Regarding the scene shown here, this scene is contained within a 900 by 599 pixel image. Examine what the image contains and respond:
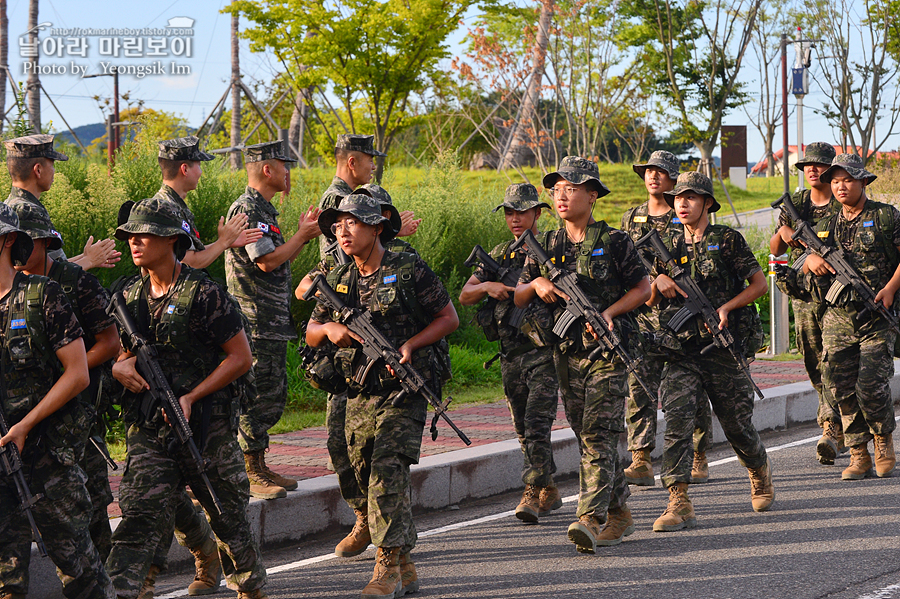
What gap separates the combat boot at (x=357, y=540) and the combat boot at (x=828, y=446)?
412 centimetres

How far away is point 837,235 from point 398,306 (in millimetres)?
4389

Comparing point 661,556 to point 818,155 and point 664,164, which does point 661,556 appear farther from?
point 818,155

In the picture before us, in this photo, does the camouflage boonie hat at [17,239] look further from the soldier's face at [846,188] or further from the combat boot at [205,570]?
the soldier's face at [846,188]

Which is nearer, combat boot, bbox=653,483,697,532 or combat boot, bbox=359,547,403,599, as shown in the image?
combat boot, bbox=359,547,403,599

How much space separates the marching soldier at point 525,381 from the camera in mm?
6426

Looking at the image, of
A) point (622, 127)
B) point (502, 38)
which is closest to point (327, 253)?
point (502, 38)

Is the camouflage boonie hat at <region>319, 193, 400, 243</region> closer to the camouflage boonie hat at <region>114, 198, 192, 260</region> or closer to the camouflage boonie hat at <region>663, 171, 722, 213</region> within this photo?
the camouflage boonie hat at <region>114, 198, 192, 260</region>

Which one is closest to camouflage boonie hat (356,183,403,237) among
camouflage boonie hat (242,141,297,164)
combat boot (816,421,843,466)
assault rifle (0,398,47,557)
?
camouflage boonie hat (242,141,297,164)

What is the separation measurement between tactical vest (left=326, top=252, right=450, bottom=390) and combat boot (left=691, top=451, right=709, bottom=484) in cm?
314

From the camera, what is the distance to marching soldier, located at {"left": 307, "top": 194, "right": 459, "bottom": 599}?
4965 millimetres

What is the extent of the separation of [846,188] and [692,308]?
2.06 m

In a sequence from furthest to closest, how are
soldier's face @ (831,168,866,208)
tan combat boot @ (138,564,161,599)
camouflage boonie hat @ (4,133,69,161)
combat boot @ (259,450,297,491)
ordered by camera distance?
soldier's face @ (831,168,866,208)
combat boot @ (259,450,297,491)
camouflage boonie hat @ (4,133,69,161)
tan combat boot @ (138,564,161,599)

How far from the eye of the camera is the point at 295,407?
10312mm

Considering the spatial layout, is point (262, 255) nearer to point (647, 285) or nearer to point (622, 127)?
point (647, 285)
